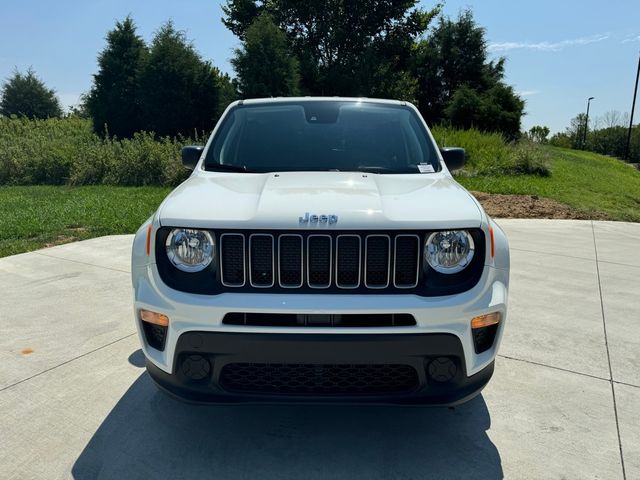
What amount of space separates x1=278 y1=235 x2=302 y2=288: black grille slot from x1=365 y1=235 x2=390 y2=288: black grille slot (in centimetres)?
31

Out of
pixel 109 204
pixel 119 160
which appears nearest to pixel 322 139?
pixel 109 204

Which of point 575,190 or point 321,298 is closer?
point 321,298

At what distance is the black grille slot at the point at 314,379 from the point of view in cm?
225

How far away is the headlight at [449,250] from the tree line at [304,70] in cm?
1665

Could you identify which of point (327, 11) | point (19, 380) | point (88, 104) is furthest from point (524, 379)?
point (327, 11)

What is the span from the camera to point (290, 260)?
2.27 meters

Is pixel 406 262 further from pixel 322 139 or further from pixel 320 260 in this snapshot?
pixel 322 139

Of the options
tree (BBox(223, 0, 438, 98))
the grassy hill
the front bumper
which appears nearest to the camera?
the front bumper

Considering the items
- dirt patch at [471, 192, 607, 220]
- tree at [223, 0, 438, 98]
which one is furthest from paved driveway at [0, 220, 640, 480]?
tree at [223, 0, 438, 98]

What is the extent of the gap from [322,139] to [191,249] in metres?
1.57

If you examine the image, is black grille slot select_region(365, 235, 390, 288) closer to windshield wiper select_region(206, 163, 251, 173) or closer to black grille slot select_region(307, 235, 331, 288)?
black grille slot select_region(307, 235, 331, 288)

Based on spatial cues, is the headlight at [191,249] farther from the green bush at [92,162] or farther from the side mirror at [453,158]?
the green bush at [92,162]

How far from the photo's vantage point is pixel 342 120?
3695mm

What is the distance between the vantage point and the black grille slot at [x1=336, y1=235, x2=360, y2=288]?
2.26 m
